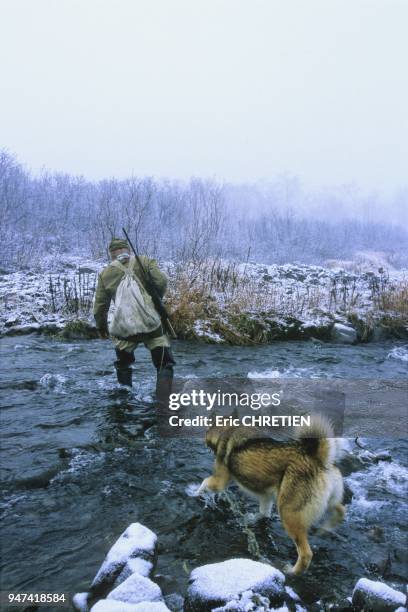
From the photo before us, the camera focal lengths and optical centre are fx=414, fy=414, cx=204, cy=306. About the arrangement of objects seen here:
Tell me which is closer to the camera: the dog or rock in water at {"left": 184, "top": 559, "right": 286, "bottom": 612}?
rock in water at {"left": 184, "top": 559, "right": 286, "bottom": 612}

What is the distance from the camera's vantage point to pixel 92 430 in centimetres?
494

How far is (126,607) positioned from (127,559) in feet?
1.56

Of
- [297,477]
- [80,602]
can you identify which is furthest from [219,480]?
[80,602]

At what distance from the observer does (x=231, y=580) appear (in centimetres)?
233

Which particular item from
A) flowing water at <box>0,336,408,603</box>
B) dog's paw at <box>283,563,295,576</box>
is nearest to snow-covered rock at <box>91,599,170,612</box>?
flowing water at <box>0,336,408,603</box>

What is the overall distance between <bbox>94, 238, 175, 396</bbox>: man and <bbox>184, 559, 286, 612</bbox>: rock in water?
3.19m

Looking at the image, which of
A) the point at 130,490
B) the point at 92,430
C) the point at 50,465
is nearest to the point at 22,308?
the point at 92,430

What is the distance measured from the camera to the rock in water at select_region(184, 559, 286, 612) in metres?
2.24

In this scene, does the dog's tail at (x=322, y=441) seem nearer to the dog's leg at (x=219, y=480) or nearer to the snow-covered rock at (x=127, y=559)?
the dog's leg at (x=219, y=480)

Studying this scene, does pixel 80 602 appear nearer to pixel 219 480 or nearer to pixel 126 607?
pixel 126 607

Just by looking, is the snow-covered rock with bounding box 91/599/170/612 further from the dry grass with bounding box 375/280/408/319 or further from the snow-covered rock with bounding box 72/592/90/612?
the dry grass with bounding box 375/280/408/319

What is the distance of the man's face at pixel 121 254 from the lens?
537cm

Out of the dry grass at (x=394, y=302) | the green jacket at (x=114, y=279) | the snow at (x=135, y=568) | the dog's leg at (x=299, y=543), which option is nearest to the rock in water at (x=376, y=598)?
the dog's leg at (x=299, y=543)

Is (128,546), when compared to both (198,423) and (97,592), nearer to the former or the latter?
(97,592)
